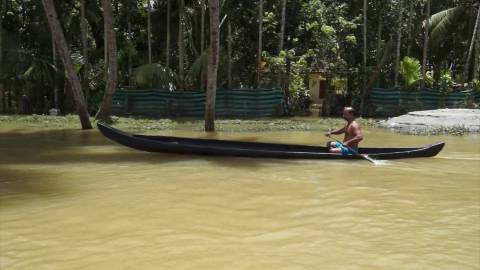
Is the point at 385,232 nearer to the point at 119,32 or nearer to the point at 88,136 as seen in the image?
the point at 88,136

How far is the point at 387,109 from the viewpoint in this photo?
74.8 feet

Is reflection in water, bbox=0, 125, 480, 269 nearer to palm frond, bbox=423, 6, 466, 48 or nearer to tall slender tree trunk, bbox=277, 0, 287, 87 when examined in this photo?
tall slender tree trunk, bbox=277, 0, 287, 87

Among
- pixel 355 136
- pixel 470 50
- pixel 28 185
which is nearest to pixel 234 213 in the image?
pixel 28 185

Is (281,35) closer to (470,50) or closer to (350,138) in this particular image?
(470,50)

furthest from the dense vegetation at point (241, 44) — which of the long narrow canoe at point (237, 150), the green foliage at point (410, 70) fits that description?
the long narrow canoe at point (237, 150)

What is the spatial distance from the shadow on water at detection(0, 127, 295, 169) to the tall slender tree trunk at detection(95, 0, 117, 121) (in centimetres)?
328

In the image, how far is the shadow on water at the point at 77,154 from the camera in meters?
10.2

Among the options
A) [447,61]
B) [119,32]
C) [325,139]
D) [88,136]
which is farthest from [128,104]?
[447,61]

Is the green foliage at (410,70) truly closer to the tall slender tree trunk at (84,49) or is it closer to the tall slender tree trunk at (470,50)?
the tall slender tree trunk at (470,50)

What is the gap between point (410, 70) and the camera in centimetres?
2244

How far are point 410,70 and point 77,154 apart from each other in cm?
1620

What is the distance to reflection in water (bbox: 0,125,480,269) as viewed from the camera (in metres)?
4.64

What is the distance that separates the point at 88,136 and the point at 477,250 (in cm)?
1228

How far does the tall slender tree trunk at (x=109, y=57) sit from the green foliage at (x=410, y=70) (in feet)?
41.7
